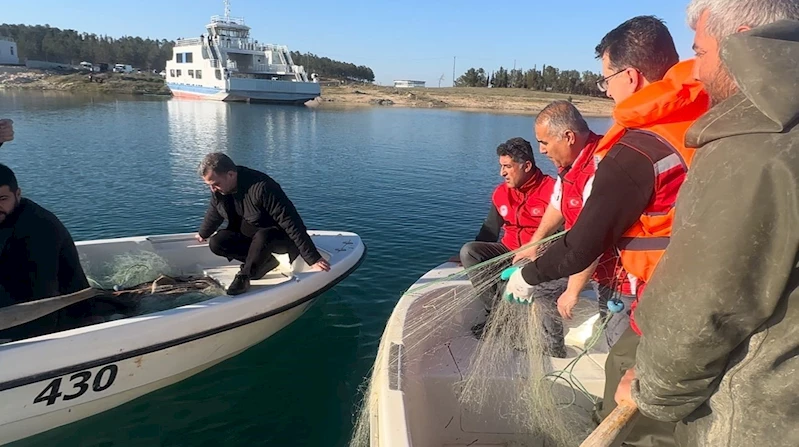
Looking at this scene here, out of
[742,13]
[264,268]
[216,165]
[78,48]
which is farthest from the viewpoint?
[78,48]

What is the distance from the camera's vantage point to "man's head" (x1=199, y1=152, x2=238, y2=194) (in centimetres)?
515

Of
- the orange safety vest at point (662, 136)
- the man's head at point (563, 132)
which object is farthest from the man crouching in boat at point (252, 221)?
the orange safety vest at point (662, 136)

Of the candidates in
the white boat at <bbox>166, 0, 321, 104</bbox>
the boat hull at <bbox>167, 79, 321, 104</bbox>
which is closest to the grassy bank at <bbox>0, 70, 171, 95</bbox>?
the white boat at <bbox>166, 0, 321, 104</bbox>

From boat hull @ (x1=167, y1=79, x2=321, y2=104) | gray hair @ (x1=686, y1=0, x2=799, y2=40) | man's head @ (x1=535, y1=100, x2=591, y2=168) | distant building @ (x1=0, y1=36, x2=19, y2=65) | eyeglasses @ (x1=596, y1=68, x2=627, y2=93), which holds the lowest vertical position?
man's head @ (x1=535, y1=100, x2=591, y2=168)

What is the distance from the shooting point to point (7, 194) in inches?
157

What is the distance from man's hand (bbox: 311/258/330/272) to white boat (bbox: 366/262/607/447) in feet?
5.19

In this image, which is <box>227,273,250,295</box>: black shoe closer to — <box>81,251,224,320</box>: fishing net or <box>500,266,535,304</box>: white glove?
<box>81,251,224,320</box>: fishing net

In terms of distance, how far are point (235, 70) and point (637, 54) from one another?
62209 millimetres

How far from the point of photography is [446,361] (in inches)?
160

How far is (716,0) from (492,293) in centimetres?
310

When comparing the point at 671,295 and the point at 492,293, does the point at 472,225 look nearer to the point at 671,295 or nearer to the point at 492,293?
the point at 492,293

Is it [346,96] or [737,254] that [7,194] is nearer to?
[737,254]

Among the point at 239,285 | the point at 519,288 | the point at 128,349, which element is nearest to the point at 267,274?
the point at 239,285

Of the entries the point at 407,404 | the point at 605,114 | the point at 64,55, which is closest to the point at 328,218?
the point at 407,404
